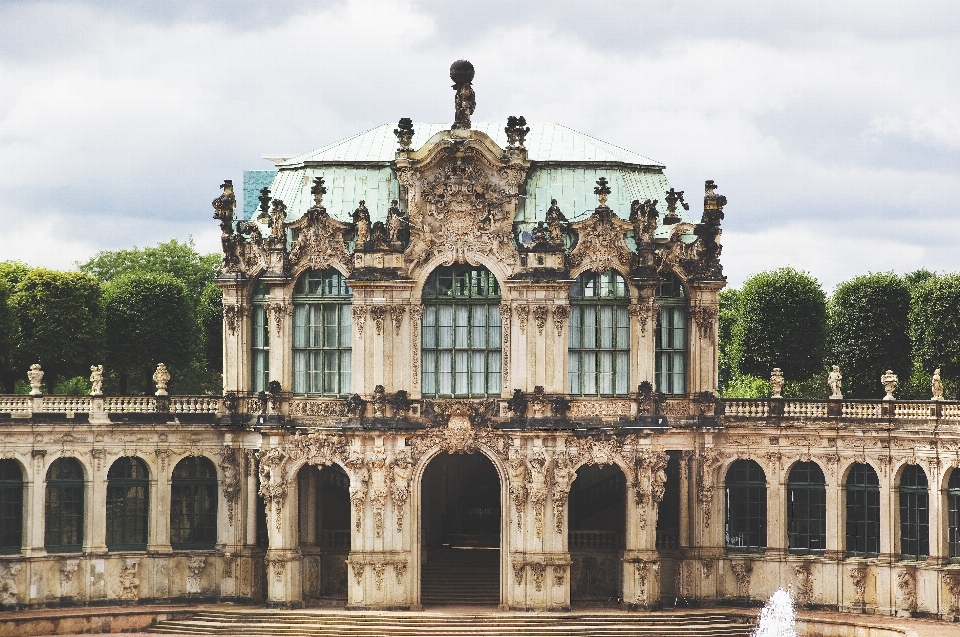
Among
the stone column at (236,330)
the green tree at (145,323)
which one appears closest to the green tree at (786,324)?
the green tree at (145,323)

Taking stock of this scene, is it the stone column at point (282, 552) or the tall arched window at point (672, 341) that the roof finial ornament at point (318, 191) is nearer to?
the stone column at point (282, 552)

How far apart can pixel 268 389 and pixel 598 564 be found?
13615mm

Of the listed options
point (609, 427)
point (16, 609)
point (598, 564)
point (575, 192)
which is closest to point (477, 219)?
point (575, 192)

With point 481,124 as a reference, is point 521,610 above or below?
below

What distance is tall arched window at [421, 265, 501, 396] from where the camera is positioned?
69625 millimetres

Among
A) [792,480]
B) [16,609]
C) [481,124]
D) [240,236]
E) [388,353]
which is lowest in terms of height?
[16,609]

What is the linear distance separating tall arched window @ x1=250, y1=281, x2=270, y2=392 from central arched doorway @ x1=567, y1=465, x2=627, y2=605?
1245 cm

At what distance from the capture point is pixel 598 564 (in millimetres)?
71500

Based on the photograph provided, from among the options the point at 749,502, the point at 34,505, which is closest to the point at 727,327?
the point at 749,502

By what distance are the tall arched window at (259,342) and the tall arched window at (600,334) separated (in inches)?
440

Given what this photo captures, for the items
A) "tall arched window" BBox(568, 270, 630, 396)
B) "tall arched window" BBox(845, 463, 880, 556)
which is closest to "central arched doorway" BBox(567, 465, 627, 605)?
"tall arched window" BBox(568, 270, 630, 396)

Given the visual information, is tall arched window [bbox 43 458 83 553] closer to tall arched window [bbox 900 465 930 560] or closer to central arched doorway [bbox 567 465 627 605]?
central arched doorway [bbox 567 465 627 605]

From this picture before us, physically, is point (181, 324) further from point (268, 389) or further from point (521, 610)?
point (521, 610)

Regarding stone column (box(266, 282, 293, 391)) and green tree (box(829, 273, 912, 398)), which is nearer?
stone column (box(266, 282, 293, 391))
